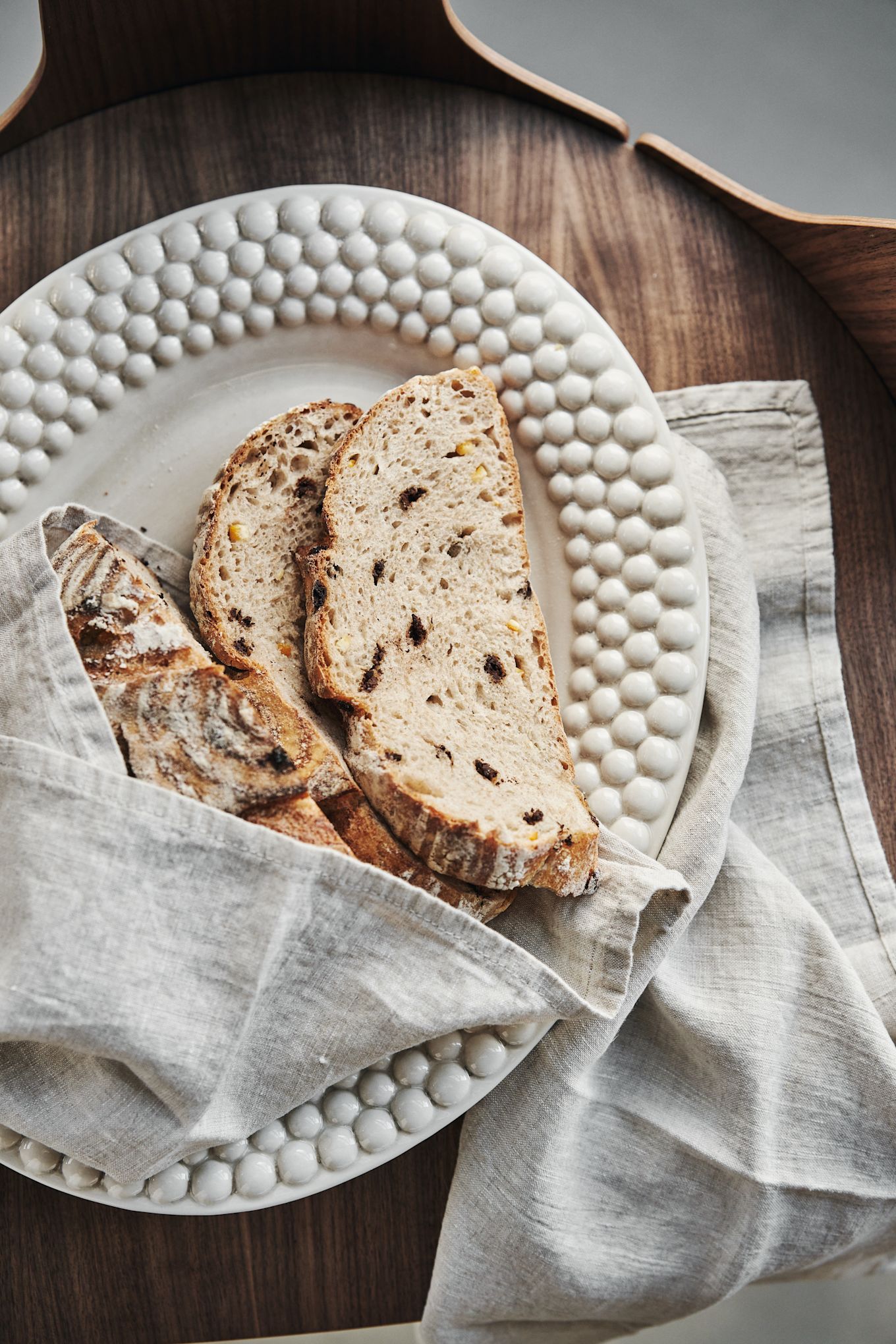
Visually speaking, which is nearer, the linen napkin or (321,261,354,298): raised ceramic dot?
the linen napkin

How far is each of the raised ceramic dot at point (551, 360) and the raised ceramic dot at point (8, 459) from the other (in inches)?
26.2

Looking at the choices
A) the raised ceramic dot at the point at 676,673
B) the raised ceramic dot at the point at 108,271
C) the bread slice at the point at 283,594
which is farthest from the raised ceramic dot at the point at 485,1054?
the raised ceramic dot at the point at 108,271

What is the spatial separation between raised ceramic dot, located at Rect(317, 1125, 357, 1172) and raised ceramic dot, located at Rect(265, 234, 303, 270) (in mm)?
1072

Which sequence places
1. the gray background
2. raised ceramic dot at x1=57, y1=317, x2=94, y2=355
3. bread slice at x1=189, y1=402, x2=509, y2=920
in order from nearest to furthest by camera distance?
bread slice at x1=189, y1=402, x2=509, y2=920 → raised ceramic dot at x1=57, y1=317, x2=94, y2=355 → the gray background

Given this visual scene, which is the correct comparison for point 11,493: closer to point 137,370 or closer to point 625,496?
point 137,370

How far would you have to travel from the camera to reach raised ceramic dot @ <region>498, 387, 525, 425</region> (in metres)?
1.29

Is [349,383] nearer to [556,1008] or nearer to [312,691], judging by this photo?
[312,691]

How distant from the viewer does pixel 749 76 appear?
5.83ft

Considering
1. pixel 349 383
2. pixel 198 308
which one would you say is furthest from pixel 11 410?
pixel 349 383

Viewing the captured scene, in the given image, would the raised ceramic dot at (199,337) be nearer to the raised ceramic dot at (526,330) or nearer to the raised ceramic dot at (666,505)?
the raised ceramic dot at (526,330)

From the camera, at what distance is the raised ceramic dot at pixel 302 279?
127 centimetres

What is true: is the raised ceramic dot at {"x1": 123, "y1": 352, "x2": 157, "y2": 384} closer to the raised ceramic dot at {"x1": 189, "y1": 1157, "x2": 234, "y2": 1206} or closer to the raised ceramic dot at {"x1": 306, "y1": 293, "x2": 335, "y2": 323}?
the raised ceramic dot at {"x1": 306, "y1": 293, "x2": 335, "y2": 323}

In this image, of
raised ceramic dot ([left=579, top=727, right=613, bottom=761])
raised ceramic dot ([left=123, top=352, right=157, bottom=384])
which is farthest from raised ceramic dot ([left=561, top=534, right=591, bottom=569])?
raised ceramic dot ([left=123, top=352, right=157, bottom=384])

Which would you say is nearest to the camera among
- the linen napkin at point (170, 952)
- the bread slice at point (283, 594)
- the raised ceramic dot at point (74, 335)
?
the linen napkin at point (170, 952)
